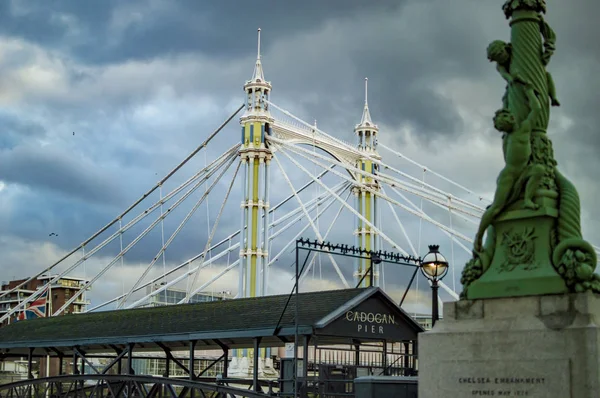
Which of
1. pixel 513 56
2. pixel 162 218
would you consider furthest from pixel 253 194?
pixel 513 56

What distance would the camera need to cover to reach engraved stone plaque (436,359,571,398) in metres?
12.6

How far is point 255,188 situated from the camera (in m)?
46.9

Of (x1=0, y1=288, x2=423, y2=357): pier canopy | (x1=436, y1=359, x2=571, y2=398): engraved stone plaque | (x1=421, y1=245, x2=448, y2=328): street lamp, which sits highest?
(x1=421, y1=245, x2=448, y2=328): street lamp

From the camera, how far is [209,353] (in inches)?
3255

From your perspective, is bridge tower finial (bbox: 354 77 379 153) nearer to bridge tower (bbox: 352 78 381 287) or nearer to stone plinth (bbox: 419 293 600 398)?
bridge tower (bbox: 352 78 381 287)

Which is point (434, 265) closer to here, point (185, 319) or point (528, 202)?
point (528, 202)

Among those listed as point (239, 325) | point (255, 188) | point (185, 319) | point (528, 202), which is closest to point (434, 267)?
point (528, 202)

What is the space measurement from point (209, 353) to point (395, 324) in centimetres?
5841

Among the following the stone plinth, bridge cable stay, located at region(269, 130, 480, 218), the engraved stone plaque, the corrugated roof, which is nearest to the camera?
the stone plinth

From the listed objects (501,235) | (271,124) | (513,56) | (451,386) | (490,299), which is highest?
(271,124)

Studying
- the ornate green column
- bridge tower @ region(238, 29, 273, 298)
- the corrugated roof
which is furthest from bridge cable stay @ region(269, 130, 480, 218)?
the ornate green column

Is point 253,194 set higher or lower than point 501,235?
higher

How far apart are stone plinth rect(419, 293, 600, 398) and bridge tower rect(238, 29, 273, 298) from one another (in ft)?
105

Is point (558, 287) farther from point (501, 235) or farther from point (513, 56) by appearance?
point (513, 56)
